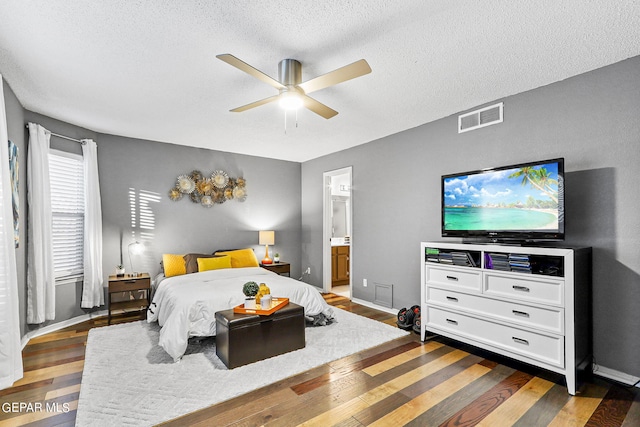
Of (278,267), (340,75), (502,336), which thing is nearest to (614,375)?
(502,336)

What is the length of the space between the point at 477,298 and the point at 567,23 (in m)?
2.22

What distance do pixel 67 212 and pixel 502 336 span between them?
201 inches

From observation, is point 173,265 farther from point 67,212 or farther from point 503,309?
point 503,309

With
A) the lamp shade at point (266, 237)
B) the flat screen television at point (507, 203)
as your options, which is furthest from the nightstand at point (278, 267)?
the flat screen television at point (507, 203)

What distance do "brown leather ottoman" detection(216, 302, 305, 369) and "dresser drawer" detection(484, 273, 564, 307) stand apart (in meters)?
1.82

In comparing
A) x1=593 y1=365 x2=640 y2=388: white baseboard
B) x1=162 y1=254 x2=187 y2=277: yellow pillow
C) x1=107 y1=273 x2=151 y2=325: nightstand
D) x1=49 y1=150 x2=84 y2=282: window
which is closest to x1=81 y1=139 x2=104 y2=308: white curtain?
x1=49 y1=150 x2=84 y2=282: window

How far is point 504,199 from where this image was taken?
2994 mm

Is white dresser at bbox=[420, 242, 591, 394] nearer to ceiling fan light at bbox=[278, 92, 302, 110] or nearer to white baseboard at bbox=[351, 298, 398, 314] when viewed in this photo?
white baseboard at bbox=[351, 298, 398, 314]

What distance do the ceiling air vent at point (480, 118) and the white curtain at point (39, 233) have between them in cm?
477

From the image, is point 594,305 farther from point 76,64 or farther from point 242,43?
point 76,64

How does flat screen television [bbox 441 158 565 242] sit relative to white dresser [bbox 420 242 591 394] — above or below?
above

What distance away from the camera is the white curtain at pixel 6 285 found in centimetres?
243

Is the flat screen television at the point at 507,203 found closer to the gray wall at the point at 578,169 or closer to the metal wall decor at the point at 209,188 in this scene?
the gray wall at the point at 578,169

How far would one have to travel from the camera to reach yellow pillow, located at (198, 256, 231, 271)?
4656 mm
